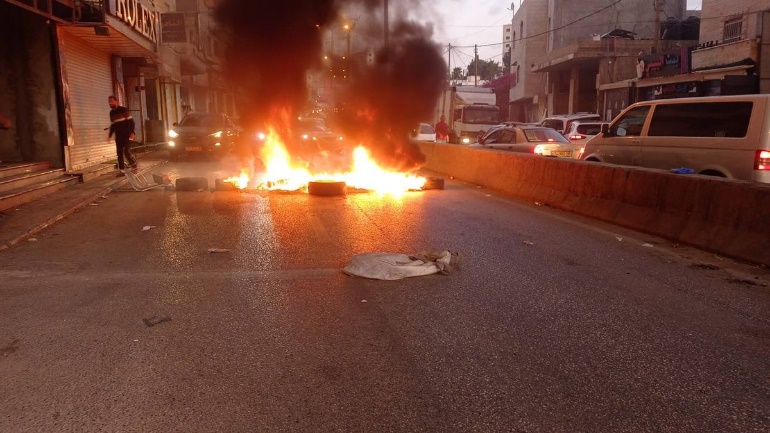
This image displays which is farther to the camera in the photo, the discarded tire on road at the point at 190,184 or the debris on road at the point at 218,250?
the discarded tire on road at the point at 190,184

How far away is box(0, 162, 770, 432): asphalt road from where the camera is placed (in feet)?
9.82

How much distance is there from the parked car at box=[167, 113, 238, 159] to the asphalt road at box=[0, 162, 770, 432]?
1308 cm

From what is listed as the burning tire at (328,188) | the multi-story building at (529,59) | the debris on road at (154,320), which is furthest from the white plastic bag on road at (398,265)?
the multi-story building at (529,59)

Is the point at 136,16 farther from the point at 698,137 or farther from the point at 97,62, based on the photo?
the point at 698,137

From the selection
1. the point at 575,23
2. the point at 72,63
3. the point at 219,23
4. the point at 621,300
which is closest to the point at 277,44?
the point at 219,23

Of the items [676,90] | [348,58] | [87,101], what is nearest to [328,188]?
[348,58]

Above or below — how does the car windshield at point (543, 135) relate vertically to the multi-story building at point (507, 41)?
below

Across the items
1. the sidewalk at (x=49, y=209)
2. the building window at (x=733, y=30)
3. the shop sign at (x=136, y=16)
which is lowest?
the sidewalk at (x=49, y=209)

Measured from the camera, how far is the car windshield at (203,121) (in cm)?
2098

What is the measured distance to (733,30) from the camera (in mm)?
24828

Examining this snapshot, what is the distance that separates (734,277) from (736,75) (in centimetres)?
1925

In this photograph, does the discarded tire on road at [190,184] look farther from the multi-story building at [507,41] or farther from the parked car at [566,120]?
the multi-story building at [507,41]

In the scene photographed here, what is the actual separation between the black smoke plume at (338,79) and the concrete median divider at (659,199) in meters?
4.34

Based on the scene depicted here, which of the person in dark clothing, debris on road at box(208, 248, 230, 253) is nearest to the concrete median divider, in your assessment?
debris on road at box(208, 248, 230, 253)
